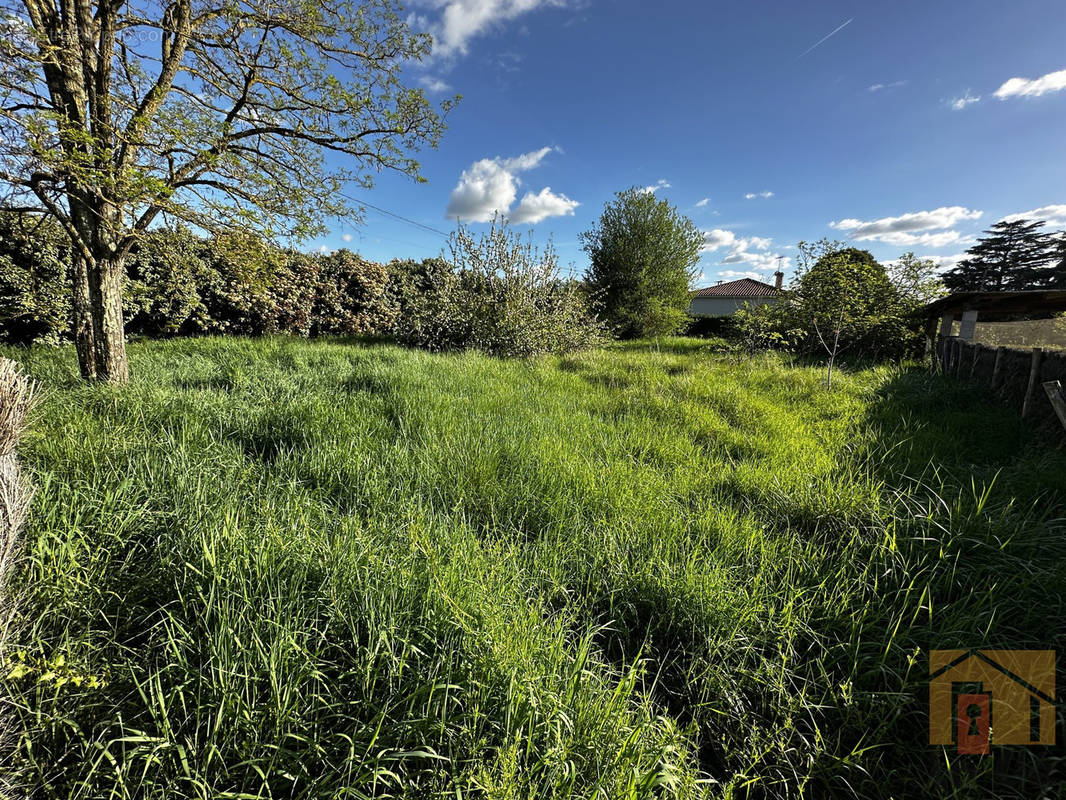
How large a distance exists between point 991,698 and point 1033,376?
473 cm

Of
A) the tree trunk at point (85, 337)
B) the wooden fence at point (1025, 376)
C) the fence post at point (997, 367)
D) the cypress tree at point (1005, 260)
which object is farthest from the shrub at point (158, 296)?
the cypress tree at point (1005, 260)

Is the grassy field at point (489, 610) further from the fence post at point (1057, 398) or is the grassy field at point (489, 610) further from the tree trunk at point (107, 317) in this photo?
the tree trunk at point (107, 317)

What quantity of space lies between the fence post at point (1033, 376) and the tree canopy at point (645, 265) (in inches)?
549

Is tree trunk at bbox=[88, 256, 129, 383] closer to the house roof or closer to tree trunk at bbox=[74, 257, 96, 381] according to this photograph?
tree trunk at bbox=[74, 257, 96, 381]

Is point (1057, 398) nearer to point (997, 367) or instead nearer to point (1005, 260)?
point (997, 367)

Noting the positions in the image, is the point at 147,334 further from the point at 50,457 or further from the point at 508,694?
the point at 508,694

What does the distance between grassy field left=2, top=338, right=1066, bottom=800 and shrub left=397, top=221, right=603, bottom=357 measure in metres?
5.85

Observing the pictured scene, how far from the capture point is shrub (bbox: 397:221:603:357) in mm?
9039

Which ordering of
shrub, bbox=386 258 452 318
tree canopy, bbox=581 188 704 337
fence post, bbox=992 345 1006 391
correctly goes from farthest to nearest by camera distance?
1. tree canopy, bbox=581 188 704 337
2. shrub, bbox=386 258 452 318
3. fence post, bbox=992 345 1006 391

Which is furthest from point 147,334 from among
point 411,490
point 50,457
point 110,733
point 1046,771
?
point 1046,771

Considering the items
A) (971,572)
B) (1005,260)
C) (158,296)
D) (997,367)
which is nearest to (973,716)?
(971,572)

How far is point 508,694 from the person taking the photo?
125cm

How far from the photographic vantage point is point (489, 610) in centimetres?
156

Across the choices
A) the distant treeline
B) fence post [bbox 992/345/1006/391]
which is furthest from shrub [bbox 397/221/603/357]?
fence post [bbox 992/345/1006/391]
